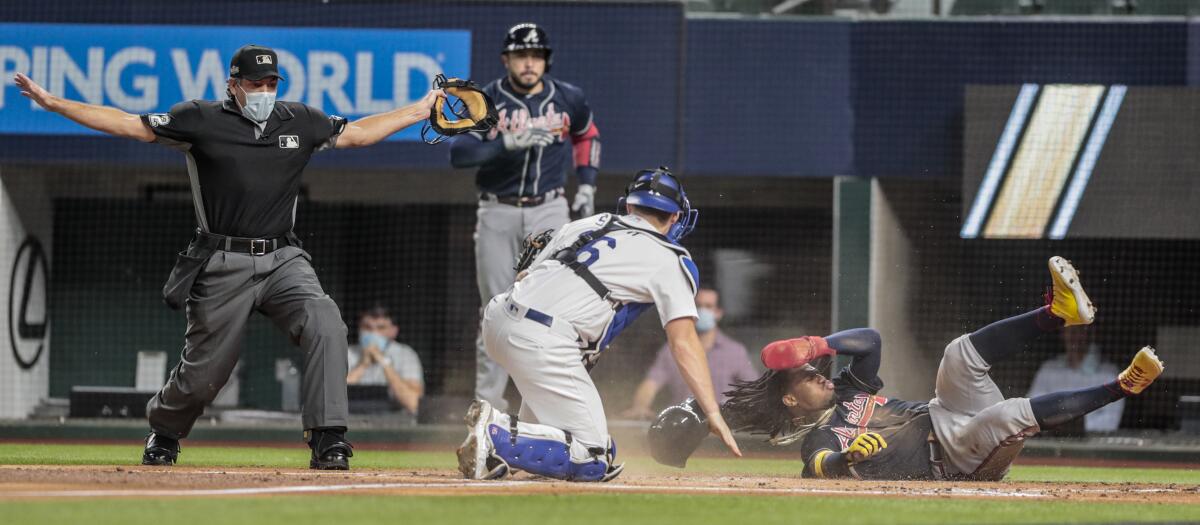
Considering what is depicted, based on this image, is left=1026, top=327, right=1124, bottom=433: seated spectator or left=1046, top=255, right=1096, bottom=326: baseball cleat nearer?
left=1046, top=255, right=1096, bottom=326: baseball cleat

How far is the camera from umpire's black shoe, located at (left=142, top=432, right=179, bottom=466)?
279 inches

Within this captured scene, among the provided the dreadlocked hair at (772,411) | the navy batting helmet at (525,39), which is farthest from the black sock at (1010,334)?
the navy batting helmet at (525,39)

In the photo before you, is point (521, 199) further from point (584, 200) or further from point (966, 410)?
point (966, 410)

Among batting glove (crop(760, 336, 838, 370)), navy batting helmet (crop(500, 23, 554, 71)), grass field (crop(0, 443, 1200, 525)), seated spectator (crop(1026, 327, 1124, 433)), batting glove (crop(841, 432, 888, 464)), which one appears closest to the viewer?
grass field (crop(0, 443, 1200, 525))

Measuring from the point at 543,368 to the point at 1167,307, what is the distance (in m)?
8.08

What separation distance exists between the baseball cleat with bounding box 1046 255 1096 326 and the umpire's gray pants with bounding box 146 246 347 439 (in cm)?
331

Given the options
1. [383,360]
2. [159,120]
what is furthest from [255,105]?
[383,360]

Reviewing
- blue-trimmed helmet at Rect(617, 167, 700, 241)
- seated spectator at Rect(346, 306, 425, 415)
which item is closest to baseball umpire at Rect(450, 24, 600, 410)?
blue-trimmed helmet at Rect(617, 167, 700, 241)

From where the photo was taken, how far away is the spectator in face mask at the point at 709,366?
12148mm

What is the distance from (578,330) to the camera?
6398mm

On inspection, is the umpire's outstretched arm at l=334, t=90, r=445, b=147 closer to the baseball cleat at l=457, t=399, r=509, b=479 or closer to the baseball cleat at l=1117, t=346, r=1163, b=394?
the baseball cleat at l=457, t=399, r=509, b=479

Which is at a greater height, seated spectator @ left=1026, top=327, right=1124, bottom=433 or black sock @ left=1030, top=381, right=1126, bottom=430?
black sock @ left=1030, top=381, right=1126, bottom=430

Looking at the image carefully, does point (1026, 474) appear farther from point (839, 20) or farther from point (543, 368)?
point (839, 20)

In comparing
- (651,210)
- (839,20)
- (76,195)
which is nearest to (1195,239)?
(839,20)
